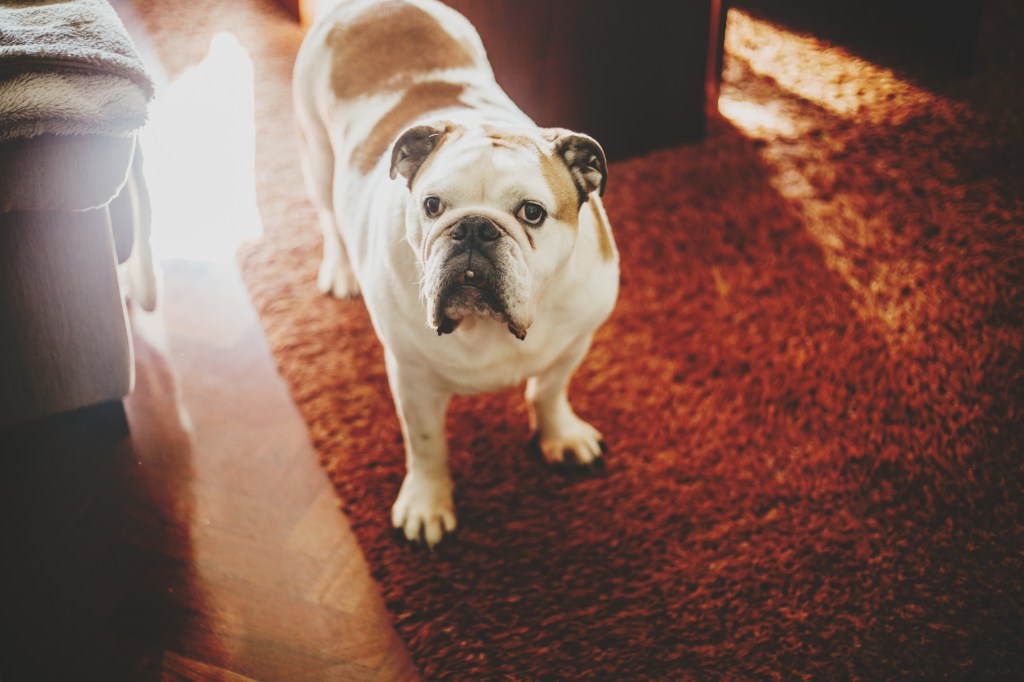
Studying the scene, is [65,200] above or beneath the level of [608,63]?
above

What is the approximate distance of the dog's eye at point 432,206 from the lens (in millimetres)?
1197

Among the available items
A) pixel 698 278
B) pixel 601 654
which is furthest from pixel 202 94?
pixel 601 654

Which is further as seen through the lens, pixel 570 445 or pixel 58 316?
pixel 570 445

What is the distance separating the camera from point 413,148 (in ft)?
4.22

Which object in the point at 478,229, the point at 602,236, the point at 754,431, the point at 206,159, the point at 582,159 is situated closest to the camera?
the point at 478,229

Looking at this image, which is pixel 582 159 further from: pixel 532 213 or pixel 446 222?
pixel 446 222

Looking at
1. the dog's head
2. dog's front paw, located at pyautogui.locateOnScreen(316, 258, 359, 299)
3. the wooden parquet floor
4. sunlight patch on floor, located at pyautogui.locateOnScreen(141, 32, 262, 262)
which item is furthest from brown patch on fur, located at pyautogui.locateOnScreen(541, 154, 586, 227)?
sunlight patch on floor, located at pyautogui.locateOnScreen(141, 32, 262, 262)

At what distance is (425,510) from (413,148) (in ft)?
2.39

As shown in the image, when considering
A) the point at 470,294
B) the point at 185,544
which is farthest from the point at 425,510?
the point at 470,294

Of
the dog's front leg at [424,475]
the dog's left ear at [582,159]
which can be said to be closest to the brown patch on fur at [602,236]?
the dog's left ear at [582,159]

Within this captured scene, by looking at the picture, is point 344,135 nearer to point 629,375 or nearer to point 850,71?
point 629,375

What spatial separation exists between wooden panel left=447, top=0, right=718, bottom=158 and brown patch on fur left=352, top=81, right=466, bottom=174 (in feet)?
2.30

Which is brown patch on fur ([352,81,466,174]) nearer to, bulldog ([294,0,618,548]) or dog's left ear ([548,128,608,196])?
bulldog ([294,0,618,548])

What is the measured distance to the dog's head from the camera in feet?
3.77
